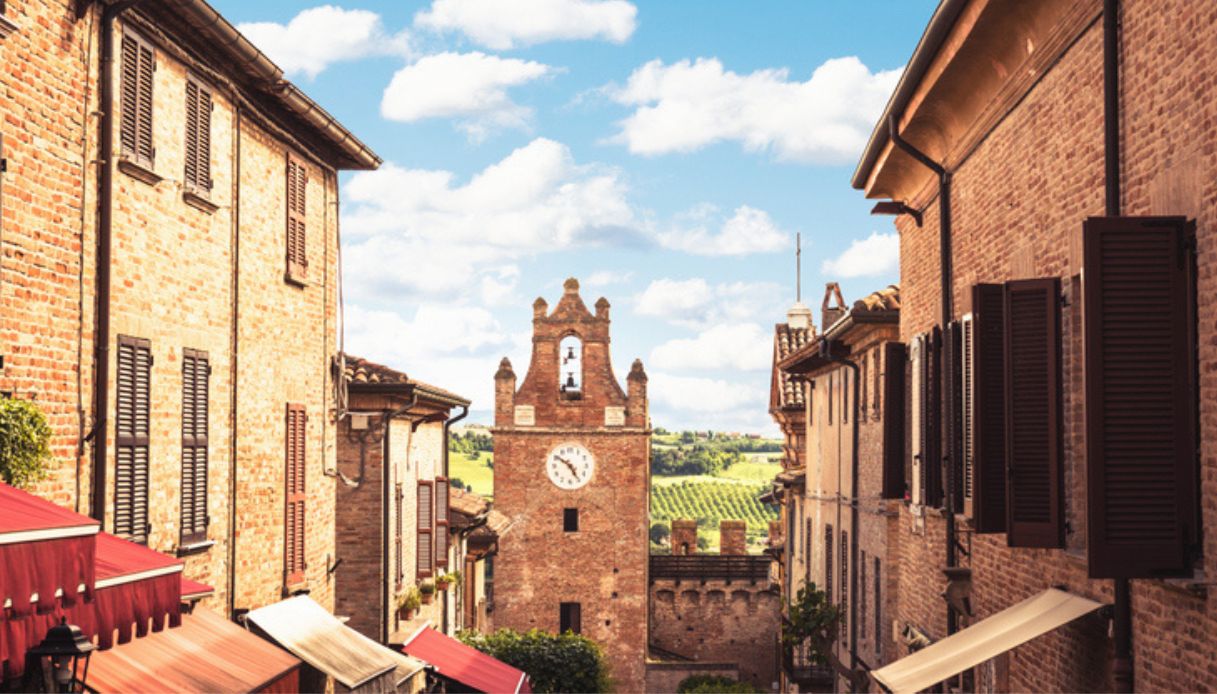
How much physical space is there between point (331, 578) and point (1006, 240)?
10.7m

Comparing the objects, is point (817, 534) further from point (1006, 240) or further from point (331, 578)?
point (1006, 240)

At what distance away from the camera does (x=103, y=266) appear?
427 inches

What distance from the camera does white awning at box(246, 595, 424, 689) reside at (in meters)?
13.5

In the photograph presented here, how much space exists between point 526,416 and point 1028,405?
43.1 meters

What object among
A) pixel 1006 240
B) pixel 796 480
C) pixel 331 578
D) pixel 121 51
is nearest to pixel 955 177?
pixel 1006 240

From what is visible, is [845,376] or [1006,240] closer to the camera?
[1006,240]

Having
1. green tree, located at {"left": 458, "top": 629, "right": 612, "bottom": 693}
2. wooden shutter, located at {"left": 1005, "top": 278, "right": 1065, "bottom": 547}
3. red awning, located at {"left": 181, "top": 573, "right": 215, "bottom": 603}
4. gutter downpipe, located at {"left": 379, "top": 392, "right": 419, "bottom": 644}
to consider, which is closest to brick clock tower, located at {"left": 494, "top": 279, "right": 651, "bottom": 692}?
green tree, located at {"left": 458, "top": 629, "right": 612, "bottom": 693}

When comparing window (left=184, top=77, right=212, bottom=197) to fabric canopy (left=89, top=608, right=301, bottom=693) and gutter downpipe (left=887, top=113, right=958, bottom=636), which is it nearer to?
fabric canopy (left=89, top=608, right=301, bottom=693)

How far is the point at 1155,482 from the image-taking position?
701cm

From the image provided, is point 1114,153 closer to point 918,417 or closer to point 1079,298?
point 1079,298

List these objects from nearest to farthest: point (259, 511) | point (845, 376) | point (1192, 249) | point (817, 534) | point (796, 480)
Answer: point (1192, 249) → point (259, 511) → point (845, 376) → point (817, 534) → point (796, 480)

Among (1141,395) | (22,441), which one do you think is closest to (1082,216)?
(1141,395)

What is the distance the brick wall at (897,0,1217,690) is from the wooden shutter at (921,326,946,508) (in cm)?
54

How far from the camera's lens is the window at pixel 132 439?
11.2 m
